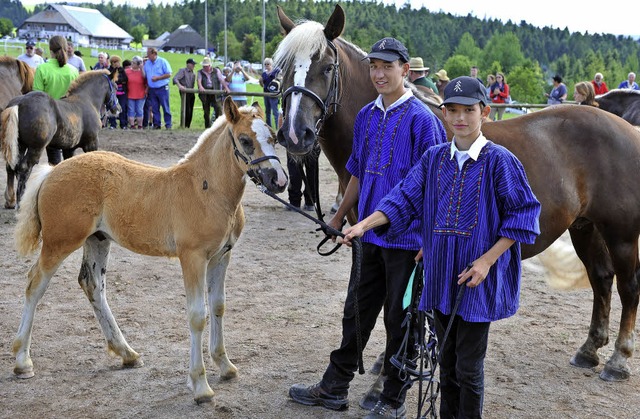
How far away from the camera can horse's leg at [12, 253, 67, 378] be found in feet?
14.6

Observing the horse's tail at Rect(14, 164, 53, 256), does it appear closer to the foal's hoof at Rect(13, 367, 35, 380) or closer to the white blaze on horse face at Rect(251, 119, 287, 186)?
the foal's hoof at Rect(13, 367, 35, 380)

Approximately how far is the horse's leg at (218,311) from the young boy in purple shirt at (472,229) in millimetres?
1444

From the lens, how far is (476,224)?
9.99 feet

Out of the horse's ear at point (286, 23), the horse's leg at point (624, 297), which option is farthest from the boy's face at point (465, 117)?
the horse's leg at point (624, 297)

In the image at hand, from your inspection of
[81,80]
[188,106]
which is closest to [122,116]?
[188,106]

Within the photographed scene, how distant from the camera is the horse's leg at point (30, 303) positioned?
444 cm

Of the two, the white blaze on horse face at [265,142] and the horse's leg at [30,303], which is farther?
the horse's leg at [30,303]

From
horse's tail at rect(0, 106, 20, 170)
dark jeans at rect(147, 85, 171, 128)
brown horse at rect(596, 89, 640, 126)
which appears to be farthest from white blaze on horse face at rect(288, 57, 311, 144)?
dark jeans at rect(147, 85, 171, 128)

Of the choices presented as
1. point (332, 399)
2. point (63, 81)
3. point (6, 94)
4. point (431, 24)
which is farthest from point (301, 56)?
point (431, 24)

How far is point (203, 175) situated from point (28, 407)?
5.67 feet

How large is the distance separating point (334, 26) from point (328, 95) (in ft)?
1.41

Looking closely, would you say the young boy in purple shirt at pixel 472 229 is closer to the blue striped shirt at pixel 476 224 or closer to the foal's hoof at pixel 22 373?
the blue striped shirt at pixel 476 224

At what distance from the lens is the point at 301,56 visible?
12.9ft

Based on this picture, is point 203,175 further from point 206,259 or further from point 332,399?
point 332,399
